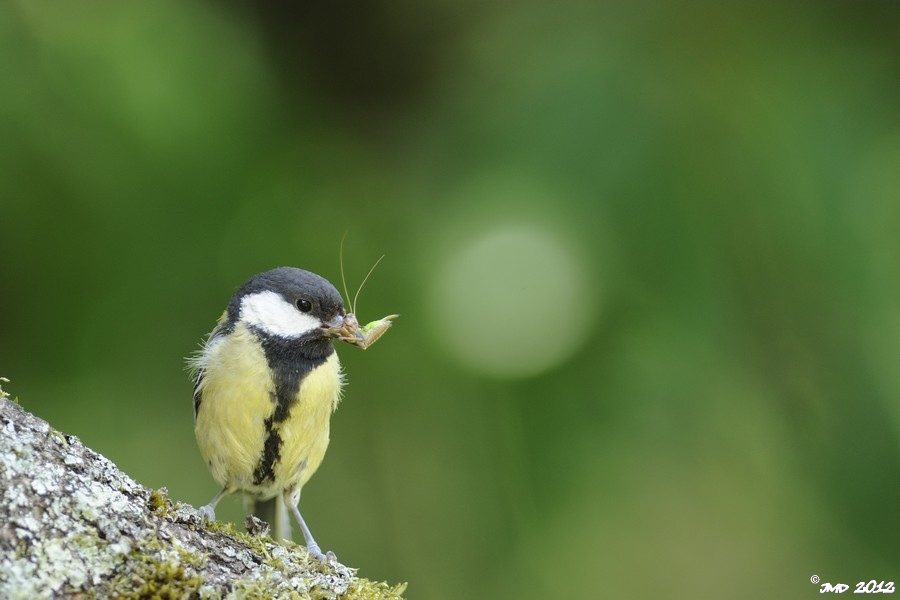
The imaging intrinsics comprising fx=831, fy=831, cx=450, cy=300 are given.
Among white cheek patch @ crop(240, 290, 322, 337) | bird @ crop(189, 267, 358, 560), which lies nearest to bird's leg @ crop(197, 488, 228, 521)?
bird @ crop(189, 267, 358, 560)

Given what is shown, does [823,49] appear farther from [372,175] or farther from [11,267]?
[11,267]

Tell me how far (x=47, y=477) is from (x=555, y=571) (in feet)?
5.08

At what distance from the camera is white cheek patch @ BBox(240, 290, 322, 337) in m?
2.06

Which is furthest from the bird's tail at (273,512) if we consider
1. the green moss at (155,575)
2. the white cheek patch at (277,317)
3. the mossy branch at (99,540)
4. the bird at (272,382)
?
the green moss at (155,575)

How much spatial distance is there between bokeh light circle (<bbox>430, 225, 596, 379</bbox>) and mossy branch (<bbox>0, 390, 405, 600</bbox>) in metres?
1.03

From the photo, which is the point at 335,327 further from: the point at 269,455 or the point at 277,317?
the point at 269,455

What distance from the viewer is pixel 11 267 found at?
7.59 feet

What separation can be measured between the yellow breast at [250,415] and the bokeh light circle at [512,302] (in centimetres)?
41

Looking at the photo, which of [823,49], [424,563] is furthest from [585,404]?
[823,49]

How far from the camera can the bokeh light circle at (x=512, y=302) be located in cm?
232

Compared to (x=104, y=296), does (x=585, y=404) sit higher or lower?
lower

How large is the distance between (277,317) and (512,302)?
71 centimetres

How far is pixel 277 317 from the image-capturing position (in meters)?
2.07

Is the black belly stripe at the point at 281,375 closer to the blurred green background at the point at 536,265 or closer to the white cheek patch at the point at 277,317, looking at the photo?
the white cheek patch at the point at 277,317
